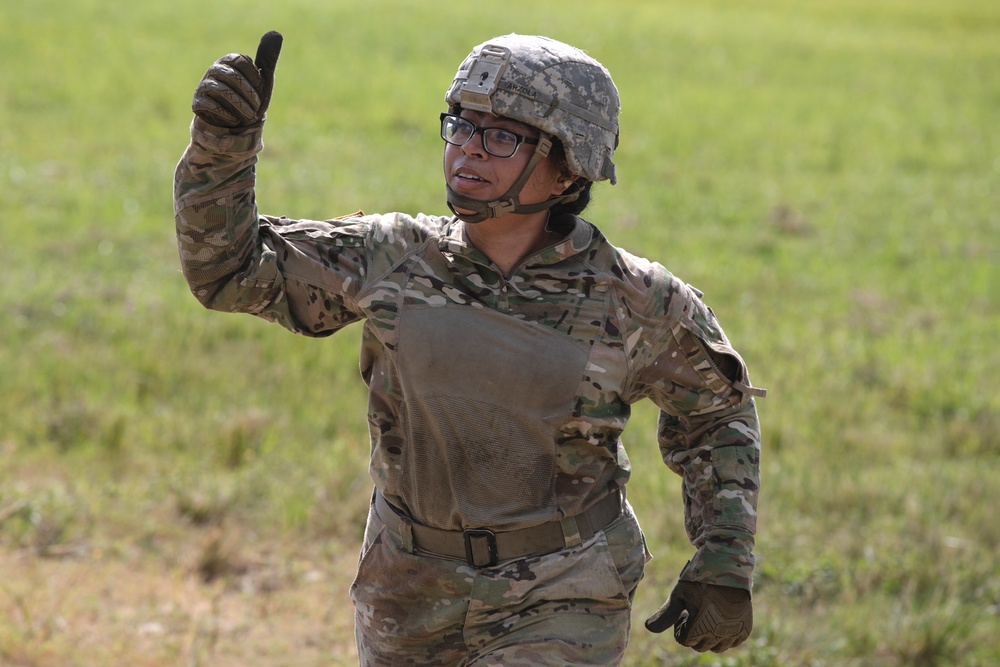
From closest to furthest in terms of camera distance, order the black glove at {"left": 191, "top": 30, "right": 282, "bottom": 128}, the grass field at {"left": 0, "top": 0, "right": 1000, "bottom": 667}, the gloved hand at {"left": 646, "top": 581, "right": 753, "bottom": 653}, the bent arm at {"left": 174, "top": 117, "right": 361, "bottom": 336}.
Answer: the black glove at {"left": 191, "top": 30, "right": 282, "bottom": 128} < the bent arm at {"left": 174, "top": 117, "right": 361, "bottom": 336} < the gloved hand at {"left": 646, "top": 581, "right": 753, "bottom": 653} < the grass field at {"left": 0, "top": 0, "right": 1000, "bottom": 667}

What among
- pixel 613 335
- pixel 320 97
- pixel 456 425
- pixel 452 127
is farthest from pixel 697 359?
pixel 320 97

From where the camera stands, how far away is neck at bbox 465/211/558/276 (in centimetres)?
344

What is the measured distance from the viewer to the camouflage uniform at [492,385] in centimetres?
330

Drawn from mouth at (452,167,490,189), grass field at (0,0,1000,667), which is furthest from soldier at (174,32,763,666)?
grass field at (0,0,1000,667)

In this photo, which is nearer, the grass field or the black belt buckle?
the black belt buckle

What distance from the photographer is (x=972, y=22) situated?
3656 cm

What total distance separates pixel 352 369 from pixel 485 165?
5.24 m

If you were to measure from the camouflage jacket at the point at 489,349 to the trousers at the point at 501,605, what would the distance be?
0.12 m

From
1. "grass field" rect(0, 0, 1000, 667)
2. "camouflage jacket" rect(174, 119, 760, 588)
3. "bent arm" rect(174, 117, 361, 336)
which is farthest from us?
"grass field" rect(0, 0, 1000, 667)

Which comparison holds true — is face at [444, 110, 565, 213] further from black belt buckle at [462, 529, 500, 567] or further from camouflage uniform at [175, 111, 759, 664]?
black belt buckle at [462, 529, 500, 567]

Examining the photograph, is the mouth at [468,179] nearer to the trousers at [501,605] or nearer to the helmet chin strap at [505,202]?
the helmet chin strap at [505,202]

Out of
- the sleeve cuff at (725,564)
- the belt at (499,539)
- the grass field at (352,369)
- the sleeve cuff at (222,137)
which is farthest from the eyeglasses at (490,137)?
the grass field at (352,369)

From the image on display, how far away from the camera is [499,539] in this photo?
3367mm

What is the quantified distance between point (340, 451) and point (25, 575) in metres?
1.88
